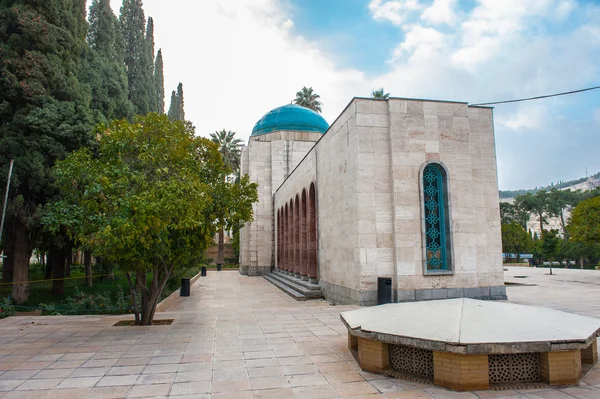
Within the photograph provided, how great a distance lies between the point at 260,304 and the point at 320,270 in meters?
2.94

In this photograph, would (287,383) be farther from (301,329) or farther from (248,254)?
(248,254)

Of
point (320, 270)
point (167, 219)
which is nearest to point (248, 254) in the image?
point (320, 270)

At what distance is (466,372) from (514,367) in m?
0.75

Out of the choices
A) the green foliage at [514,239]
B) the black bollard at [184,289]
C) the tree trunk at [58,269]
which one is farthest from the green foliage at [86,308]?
the green foliage at [514,239]

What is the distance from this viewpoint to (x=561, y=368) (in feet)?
16.2

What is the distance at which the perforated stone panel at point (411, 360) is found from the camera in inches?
209

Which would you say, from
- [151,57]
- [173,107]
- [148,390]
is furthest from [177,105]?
[148,390]

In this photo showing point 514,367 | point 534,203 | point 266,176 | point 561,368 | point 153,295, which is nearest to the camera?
point 561,368

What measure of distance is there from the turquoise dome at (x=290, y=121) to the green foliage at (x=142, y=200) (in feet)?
66.8

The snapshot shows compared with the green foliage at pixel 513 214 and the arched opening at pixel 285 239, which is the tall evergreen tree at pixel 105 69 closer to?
the arched opening at pixel 285 239

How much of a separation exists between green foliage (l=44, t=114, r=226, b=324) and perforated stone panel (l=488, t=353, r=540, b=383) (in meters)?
6.22

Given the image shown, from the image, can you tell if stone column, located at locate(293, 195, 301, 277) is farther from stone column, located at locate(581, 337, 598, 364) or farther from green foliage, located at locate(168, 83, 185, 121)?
green foliage, located at locate(168, 83, 185, 121)

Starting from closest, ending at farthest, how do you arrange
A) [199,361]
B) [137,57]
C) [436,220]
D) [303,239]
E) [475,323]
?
1. [475,323]
2. [199,361]
3. [436,220]
4. [303,239]
5. [137,57]

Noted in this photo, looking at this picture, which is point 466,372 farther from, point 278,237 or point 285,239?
point 278,237
